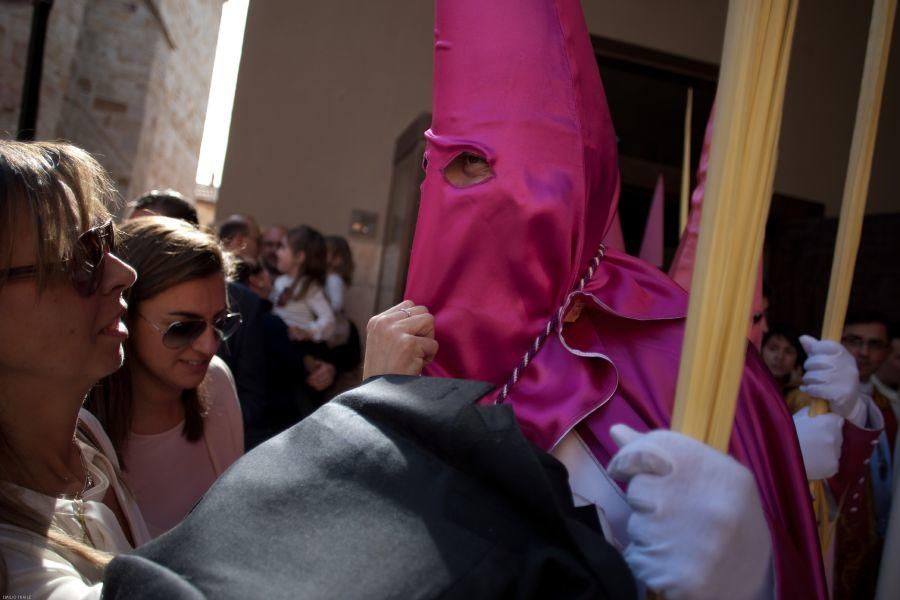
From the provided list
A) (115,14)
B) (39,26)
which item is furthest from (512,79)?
(115,14)

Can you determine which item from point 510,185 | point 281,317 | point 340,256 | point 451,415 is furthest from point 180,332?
point 340,256

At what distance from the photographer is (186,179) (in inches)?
412

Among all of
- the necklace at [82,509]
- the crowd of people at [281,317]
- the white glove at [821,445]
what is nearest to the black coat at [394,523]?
the necklace at [82,509]

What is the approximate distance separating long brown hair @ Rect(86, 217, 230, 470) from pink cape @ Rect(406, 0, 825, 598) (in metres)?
0.72

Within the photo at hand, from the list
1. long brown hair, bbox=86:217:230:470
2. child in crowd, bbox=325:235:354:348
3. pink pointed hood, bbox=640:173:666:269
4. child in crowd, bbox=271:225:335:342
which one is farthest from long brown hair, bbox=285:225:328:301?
long brown hair, bbox=86:217:230:470

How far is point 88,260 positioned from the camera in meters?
1.36

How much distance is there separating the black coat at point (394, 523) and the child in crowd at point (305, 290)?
3.27 meters

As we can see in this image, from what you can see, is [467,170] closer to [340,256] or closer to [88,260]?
[88,260]

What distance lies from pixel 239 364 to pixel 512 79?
1916 mm

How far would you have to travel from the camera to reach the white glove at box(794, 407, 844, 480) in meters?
1.72

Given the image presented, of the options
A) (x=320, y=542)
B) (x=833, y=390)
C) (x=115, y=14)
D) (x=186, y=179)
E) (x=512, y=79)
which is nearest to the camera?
(x=320, y=542)

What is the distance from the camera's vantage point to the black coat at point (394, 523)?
2.62 feet

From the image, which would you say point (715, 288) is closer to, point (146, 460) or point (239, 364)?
point (146, 460)

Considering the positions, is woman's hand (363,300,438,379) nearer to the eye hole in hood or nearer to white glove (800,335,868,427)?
the eye hole in hood
